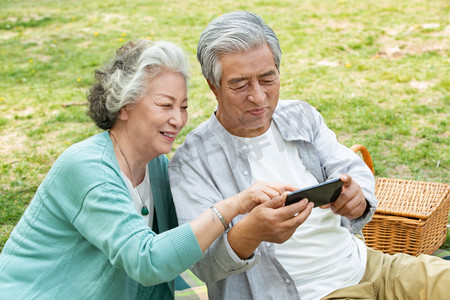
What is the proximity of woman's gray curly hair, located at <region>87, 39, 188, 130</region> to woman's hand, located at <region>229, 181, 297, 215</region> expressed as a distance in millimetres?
660

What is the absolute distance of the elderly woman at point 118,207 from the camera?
2.10 meters

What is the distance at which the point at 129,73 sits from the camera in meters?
2.46

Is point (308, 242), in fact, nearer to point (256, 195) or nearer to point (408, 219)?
point (256, 195)

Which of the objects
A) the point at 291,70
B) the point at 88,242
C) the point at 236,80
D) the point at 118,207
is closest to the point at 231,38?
the point at 236,80

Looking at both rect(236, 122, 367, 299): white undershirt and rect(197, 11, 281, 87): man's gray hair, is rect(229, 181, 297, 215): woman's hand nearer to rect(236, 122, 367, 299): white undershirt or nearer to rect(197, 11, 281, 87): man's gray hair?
rect(236, 122, 367, 299): white undershirt

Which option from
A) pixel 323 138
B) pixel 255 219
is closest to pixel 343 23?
pixel 323 138

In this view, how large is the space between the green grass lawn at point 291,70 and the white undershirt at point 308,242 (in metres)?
2.36

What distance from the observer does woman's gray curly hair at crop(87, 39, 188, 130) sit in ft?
7.95

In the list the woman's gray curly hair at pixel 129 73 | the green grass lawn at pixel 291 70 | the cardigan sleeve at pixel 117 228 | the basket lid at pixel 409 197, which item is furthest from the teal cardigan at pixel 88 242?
the green grass lawn at pixel 291 70

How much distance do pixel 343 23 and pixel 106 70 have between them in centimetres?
848

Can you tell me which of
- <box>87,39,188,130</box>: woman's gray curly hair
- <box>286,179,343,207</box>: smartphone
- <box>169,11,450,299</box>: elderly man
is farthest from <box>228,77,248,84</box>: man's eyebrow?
<box>286,179,343,207</box>: smartphone

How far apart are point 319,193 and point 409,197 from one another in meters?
2.04

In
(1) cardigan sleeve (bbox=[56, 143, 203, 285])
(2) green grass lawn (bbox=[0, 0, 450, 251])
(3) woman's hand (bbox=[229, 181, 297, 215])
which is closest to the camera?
(1) cardigan sleeve (bbox=[56, 143, 203, 285])

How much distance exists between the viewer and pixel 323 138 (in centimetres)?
284
